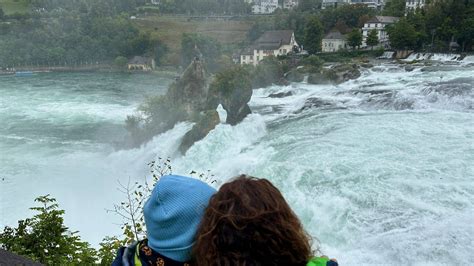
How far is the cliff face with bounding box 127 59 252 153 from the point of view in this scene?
58.6ft

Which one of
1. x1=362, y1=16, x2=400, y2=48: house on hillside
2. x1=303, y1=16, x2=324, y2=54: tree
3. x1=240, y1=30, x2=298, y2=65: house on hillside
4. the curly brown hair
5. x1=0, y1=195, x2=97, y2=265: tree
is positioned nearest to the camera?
the curly brown hair

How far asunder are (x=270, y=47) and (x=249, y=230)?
37882mm

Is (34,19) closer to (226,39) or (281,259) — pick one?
(226,39)

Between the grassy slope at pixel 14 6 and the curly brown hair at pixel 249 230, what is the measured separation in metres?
67.8

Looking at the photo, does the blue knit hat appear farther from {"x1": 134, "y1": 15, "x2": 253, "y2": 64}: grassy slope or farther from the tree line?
the tree line

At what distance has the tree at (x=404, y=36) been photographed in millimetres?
32688

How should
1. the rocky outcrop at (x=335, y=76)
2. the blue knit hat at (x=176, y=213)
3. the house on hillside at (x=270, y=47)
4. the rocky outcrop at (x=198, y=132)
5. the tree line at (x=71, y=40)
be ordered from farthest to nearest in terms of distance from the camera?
the tree line at (x=71, y=40) < the house on hillside at (x=270, y=47) < the rocky outcrop at (x=335, y=76) < the rocky outcrop at (x=198, y=132) < the blue knit hat at (x=176, y=213)

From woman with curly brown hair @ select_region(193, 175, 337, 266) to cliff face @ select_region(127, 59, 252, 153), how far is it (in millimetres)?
15252

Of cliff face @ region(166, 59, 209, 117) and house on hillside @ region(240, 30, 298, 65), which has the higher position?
house on hillside @ region(240, 30, 298, 65)

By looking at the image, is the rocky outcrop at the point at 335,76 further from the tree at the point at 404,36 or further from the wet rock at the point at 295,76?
the tree at the point at 404,36

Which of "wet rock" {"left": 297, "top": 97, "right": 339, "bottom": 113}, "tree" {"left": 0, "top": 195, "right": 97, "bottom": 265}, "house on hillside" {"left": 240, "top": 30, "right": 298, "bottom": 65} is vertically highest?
"house on hillside" {"left": 240, "top": 30, "right": 298, "bottom": 65}

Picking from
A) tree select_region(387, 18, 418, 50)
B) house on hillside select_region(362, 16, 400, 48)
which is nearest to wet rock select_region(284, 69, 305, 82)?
tree select_region(387, 18, 418, 50)

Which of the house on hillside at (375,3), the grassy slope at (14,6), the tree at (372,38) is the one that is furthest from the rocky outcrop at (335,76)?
the grassy slope at (14,6)

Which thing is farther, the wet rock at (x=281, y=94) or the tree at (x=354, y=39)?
the tree at (x=354, y=39)
